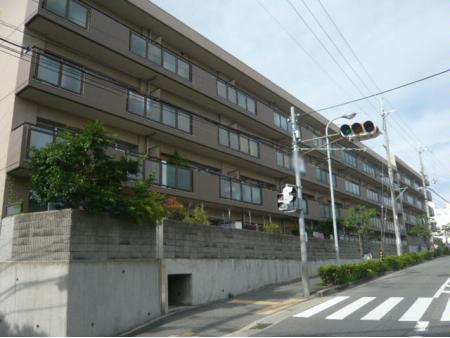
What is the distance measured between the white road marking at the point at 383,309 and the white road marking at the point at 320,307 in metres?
1.38

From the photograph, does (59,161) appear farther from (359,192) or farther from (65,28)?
(359,192)

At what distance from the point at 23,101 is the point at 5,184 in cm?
289

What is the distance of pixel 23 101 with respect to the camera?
43.1 ft

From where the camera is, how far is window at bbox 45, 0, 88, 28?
13555mm

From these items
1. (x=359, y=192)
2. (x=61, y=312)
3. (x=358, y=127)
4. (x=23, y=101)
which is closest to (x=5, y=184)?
(x=23, y=101)

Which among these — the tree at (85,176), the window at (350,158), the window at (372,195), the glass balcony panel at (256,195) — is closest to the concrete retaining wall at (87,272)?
the tree at (85,176)

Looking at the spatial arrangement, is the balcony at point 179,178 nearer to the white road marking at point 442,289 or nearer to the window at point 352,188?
the white road marking at point 442,289

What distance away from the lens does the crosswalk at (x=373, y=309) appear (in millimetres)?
9727

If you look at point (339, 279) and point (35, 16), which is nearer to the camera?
point (35, 16)

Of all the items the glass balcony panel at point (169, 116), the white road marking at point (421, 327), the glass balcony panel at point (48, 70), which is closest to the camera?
the white road marking at point (421, 327)

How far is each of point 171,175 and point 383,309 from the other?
30.5ft

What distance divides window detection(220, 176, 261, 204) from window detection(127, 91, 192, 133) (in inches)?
125

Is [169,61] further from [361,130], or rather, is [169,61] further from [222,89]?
[361,130]

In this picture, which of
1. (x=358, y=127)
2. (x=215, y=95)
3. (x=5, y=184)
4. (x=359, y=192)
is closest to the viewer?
(x=358, y=127)
